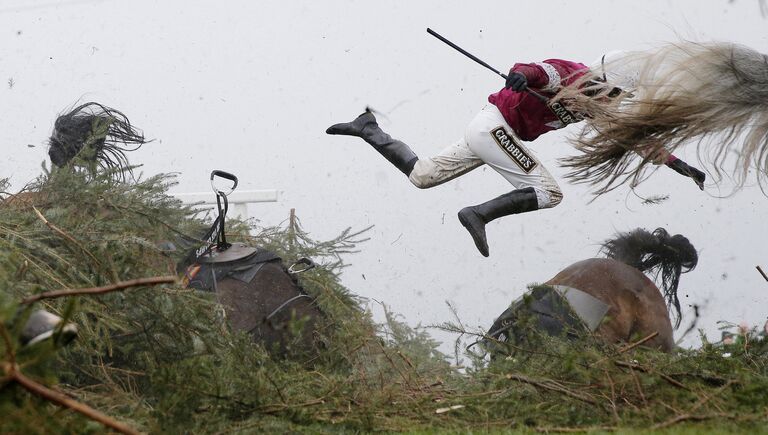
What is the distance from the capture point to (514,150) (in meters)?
5.61

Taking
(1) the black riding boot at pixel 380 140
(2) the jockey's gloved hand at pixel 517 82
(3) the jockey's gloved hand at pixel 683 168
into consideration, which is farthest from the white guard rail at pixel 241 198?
(3) the jockey's gloved hand at pixel 683 168

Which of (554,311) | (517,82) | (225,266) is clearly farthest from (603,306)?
(225,266)

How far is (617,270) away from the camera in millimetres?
5137

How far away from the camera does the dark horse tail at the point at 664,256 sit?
5824 millimetres

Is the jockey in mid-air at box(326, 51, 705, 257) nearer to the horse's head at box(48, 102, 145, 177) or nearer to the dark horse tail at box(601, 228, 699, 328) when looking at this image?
the dark horse tail at box(601, 228, 699, 328)

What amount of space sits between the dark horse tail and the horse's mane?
50.3 inches

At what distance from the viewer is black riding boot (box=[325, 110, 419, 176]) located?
5973 millimetres

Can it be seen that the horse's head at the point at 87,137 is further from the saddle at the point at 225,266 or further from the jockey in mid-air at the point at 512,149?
the jockey in mid-air at the point at 512,149

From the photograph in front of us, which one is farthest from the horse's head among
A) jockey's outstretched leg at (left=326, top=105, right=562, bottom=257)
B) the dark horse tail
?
the dark horse tail

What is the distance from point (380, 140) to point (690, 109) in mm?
2194

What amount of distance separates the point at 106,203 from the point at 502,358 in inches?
73.6

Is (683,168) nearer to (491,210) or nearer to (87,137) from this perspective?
(491,210)

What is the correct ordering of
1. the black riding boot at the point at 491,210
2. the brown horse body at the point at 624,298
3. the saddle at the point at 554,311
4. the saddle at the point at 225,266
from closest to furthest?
the saddle at the point at 554,311
the saddle at the point at 225,266
the brown horse body at the point at 624,298
the black riding boot at the point at 491,210

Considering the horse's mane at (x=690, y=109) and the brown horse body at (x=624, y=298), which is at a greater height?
the horse's mane at (x=690, y=109)
